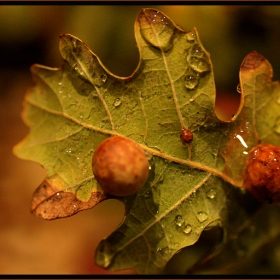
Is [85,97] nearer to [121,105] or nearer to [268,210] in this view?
[121,105]

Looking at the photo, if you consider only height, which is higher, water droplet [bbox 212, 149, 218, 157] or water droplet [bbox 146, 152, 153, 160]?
water droplet [bbox 146, 152, 153, 160]

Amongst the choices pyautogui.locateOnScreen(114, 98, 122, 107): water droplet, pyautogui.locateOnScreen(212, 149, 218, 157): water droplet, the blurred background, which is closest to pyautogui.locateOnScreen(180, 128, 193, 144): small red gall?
pyautogui.locateOnScreen(212, 149, 218, 157): water droplet

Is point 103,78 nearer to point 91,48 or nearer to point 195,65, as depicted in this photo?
point 195,65

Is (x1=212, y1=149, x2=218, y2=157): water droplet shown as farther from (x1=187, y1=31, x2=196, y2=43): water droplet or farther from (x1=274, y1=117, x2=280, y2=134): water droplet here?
(x1=187, y1=31, x2=196, y2=43): water droplet

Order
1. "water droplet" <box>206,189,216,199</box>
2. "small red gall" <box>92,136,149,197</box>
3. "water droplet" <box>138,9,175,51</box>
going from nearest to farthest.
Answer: "small red gall" <box>92,136,149,197</box>, "water droplet" <box>138,9,175,51</box>, "water droplet" <box>206,189,216,199</box>

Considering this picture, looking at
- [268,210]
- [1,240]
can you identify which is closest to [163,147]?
[268,210]

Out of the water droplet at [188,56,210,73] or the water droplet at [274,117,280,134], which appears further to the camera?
the water droplet at [274,117,280,134]
